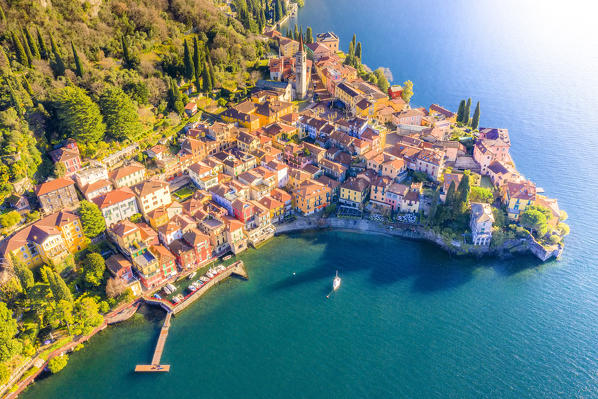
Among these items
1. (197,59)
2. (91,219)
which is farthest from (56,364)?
(197,59)

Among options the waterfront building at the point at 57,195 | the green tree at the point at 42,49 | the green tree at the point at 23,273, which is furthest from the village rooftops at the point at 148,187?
the green tree at the point at 42,49

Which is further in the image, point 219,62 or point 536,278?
point 219,62

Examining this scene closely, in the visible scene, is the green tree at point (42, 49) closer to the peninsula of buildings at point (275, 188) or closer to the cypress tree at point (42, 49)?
the cypress tree at point (42, 49)

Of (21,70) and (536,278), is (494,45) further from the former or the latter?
(21,70)

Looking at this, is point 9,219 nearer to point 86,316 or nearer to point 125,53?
point 86,316

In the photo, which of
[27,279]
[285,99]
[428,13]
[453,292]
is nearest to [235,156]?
[285,99]

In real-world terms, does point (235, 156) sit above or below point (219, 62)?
below

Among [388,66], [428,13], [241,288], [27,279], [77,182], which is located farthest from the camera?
[428,13]
